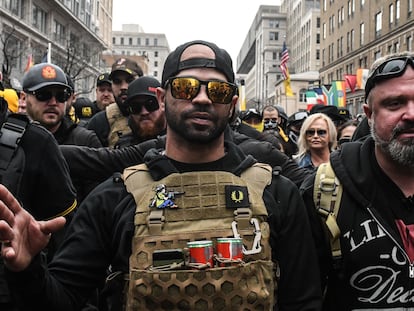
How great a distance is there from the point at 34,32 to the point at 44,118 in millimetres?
44476

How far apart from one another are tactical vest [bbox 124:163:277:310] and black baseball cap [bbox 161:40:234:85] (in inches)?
19.3

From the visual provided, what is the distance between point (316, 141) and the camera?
606 centimetres

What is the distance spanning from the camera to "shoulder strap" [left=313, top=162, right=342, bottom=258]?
2.62 meters

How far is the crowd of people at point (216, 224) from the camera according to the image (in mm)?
2227

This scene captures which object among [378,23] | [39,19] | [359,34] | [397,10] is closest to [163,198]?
[397,10]

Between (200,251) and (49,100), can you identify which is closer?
(200,251)

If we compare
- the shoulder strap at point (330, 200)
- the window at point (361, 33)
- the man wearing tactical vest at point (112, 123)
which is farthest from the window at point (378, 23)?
the shoulder strap at point (330, 200)

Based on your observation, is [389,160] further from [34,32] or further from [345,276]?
[34,32]

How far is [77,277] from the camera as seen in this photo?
243cm

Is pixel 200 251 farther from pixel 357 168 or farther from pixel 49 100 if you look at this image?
pixel 49 100

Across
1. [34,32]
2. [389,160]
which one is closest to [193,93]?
[389,160]

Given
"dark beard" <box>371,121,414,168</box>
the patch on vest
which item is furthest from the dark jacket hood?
the patch on vest

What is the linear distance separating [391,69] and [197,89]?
1.02 metres

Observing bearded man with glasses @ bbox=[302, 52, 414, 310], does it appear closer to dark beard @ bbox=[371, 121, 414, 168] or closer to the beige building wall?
dark beard @ bbox=[371, 121, 414, 168]
